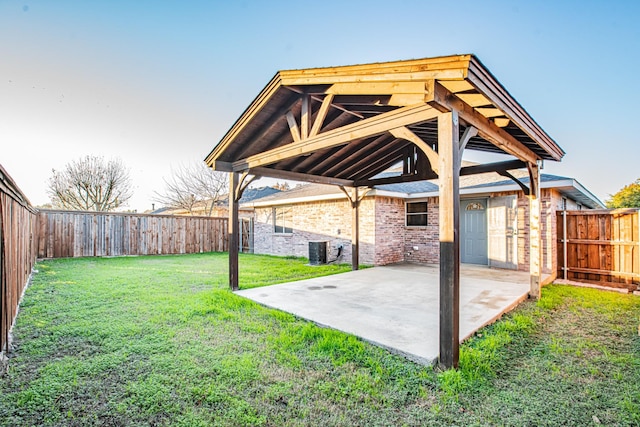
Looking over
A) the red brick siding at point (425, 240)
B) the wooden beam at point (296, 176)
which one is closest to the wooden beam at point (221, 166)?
the wooden beam at point (296, 176)

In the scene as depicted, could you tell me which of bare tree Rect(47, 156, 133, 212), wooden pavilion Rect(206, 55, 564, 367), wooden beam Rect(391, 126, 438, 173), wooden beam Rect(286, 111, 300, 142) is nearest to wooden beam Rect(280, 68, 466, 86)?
wooden pavilion Rect(206, 55, 564, 367)

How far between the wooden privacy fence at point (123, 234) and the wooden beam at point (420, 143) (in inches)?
517

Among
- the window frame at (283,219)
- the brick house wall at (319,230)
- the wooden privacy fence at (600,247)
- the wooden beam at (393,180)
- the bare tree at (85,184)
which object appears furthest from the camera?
the bare tree at (85,184)

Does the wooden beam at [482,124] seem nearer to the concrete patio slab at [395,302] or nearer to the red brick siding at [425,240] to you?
the concrete patio slab at [395,302]

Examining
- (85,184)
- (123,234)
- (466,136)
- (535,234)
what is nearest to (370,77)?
(466,136)

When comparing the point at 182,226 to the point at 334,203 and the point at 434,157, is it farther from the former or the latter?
the point at 434,157

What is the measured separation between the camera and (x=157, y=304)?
200 inches

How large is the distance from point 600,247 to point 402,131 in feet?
24.5

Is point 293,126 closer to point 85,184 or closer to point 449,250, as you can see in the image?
point 449,250

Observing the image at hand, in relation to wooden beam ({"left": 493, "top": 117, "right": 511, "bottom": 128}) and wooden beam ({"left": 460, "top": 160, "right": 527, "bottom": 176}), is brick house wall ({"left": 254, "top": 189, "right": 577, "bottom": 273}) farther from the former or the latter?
wooden beam ({"left": 493, "top": 117, "right": 511, "bottom": 128})

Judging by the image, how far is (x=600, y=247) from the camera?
24.5ft

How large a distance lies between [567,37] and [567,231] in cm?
575

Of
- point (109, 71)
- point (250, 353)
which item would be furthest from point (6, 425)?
point (109, 71)

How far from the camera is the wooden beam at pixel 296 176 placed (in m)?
6.09
